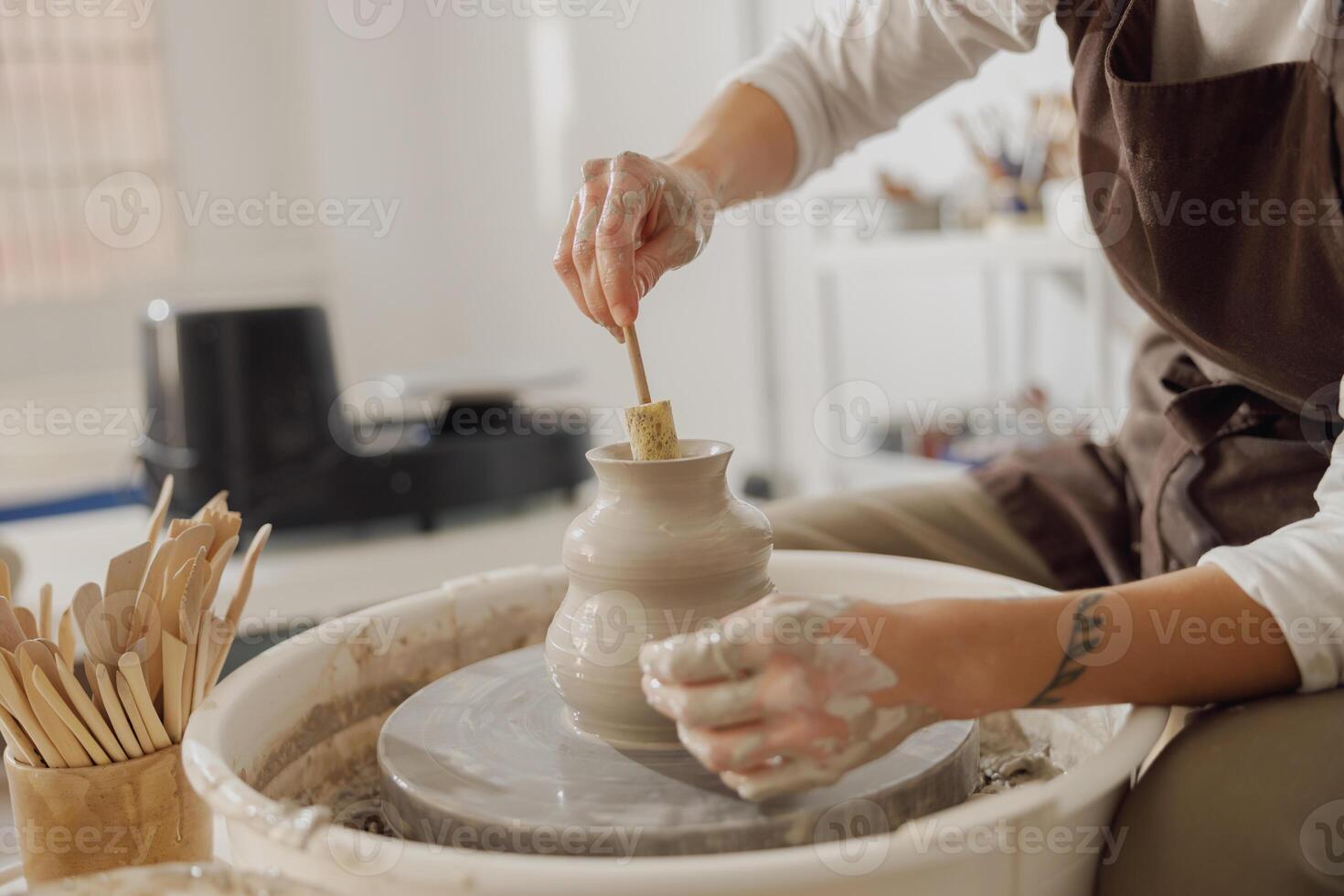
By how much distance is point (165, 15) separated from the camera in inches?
170

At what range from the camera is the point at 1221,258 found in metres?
0.99

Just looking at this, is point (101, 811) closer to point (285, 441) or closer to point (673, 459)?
point (673, 459)

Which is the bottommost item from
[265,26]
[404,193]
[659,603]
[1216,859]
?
[1216,859]

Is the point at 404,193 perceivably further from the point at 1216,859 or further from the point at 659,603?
the point at 1216,859

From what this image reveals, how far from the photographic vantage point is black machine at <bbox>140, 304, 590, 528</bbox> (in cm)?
240

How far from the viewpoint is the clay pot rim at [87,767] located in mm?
865

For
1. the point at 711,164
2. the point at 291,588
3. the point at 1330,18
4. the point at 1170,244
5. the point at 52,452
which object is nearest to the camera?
the point at 1330,18

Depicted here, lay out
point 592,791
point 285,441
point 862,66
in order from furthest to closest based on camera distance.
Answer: point 285,441, point 862,66, point 592,791

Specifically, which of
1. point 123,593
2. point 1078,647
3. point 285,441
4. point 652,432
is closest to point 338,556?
point 285,441

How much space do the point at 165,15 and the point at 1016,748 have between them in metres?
4.43

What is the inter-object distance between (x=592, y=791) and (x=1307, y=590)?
50cm

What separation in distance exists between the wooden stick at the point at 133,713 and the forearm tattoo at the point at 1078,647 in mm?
663

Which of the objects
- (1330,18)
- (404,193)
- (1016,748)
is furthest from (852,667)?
(404,193)

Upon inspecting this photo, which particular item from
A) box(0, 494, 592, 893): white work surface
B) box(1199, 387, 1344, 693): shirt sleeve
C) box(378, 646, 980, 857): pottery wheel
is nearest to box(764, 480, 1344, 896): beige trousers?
box(1199, 387, 1344, 693): shirt sleeve
